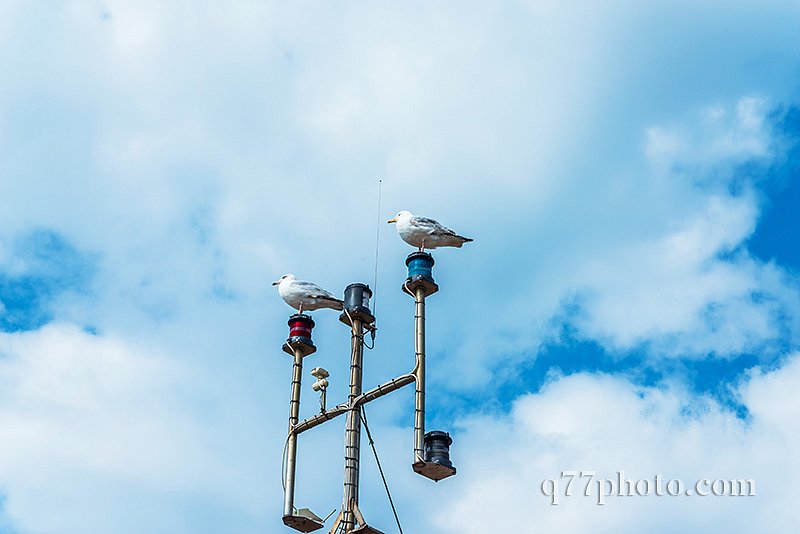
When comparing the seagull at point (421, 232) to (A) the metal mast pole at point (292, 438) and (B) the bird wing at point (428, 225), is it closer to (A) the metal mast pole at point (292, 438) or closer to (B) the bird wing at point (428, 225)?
(B) the bird wing at point (428, 225)

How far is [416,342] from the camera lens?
58.4 ft

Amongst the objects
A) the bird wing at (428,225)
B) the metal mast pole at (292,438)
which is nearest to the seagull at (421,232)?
the bird wing at (428,225)

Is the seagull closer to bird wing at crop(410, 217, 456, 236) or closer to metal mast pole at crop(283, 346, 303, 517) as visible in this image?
bird wing at crop(410, 217, 456, 236)

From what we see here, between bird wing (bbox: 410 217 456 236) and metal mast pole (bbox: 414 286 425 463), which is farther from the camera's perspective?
bird wing (bbox: 410 217 456 236)

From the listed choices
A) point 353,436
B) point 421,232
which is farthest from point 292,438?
point 421,232

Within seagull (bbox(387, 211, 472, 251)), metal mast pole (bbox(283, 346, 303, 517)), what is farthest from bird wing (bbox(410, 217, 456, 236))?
metal mast pole (bbox(283, 346, 303, 517))

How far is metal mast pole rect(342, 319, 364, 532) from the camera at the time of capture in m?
17.2

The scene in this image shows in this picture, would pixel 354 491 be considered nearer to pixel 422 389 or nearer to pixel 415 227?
pixel 422 389

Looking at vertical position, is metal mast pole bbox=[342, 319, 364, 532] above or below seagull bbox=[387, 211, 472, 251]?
below

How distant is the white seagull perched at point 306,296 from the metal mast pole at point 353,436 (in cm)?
103

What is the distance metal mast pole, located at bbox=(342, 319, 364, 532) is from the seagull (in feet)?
5.66

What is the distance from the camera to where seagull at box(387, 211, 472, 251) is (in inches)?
771

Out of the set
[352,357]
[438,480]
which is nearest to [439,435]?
[438,480]

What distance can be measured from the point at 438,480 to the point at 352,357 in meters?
2.71
